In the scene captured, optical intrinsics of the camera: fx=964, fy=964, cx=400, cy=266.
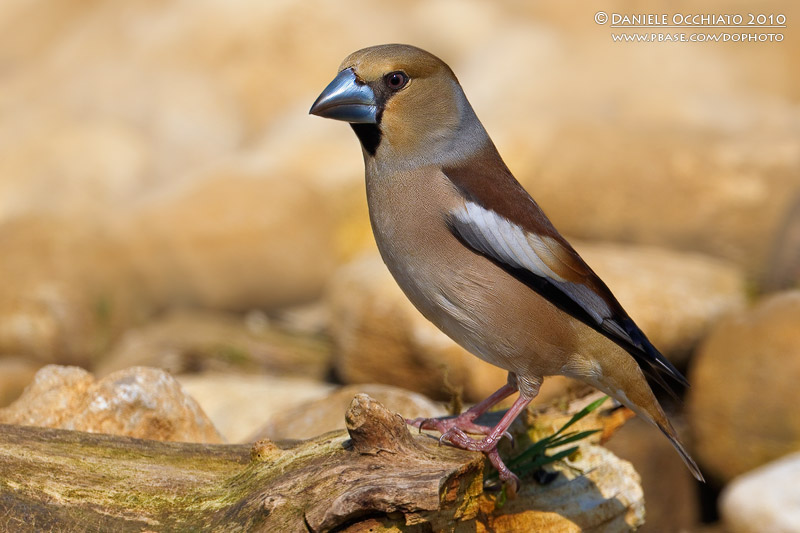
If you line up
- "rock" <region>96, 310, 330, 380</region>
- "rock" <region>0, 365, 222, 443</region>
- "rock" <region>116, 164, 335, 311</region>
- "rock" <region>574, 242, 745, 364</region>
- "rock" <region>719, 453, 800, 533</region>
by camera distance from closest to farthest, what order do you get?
1. "rock" <region>0, 365, 222, 443</region>
2. "rock" <region>719, 453, 800, 533</region>
3. "rock" <region>574, 242, 745, 364</region>
4. "rock" <region>96, 310, 330, 380</region>
5. "rock" <region>116, 164, 335, 311</region>

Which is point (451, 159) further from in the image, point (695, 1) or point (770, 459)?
point (695, 1)

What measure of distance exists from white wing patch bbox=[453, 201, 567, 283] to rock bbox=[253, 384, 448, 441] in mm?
1828

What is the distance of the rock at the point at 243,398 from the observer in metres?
8.12

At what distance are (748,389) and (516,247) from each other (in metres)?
5.37

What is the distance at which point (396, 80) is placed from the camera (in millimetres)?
4598

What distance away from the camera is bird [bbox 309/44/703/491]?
14.6 feet

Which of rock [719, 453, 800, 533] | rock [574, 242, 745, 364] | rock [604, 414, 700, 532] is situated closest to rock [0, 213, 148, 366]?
rock [574, 242, 745, 364]

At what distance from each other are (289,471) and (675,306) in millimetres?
6336

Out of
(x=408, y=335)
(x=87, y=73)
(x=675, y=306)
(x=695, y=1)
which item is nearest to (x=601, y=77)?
(x=695, y=1)

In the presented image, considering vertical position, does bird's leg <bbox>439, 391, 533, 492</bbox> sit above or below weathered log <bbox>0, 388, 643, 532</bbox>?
below

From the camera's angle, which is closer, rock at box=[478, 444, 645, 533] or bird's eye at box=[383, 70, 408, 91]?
bird's eye at box=[383, 70, 408, 91]

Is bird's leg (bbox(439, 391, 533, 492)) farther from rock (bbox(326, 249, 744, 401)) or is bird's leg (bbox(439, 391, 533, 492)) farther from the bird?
rock (bbox(326, 249, 744, 401))

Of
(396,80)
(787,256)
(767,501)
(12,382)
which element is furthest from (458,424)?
(787,256)

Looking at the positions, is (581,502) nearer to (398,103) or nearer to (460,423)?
(460,423)
